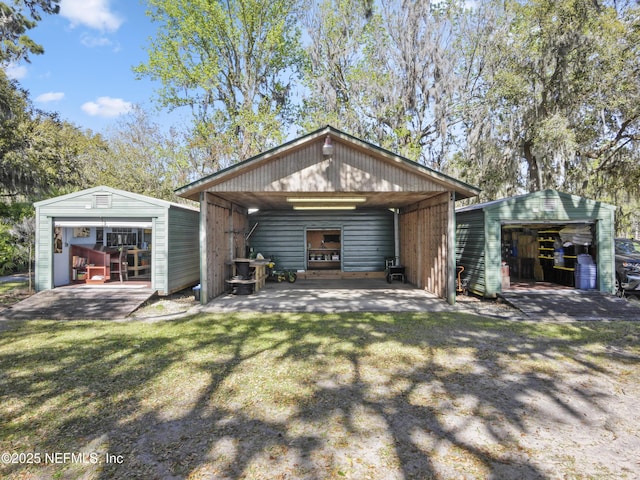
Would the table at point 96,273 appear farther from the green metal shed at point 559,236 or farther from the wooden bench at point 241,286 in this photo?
the green metal shed at point 559,236

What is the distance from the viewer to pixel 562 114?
48.5 feet

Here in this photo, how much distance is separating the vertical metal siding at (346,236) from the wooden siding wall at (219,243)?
1702 mm

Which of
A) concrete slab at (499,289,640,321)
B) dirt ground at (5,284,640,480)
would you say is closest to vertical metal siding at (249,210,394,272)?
concrete slab at (499,289,640,321)

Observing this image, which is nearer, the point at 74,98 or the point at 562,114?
the point at 562,114

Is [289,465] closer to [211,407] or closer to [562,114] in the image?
[211,407]

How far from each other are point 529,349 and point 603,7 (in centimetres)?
1533

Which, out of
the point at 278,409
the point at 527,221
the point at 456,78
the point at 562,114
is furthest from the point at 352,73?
the point at 278,409

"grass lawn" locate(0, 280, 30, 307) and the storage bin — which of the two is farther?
the storage bin

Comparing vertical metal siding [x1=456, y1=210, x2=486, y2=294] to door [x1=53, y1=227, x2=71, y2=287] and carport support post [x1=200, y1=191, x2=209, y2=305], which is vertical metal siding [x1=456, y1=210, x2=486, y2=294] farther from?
door [x1=53, y1=227, x2=71, y2=287]

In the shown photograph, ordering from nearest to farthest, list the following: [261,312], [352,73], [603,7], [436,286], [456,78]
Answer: [261,312] < [436,286] < [603,7] < [456,78] < [352,73]

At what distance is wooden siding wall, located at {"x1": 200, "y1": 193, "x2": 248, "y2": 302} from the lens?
931 cm

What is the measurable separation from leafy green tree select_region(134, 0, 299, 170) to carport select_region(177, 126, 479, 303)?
31.5ft

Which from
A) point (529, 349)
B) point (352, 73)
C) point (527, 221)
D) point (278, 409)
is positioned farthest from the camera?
point (352, 73)

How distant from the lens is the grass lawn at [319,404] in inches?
113
